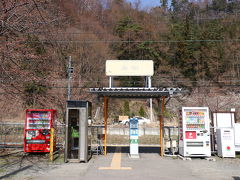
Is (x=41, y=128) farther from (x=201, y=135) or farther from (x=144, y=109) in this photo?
(x=144, y=109)

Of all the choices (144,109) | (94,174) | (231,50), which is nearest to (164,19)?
(231,50)

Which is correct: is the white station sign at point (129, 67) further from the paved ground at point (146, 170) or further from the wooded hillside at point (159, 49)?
the wooded hillside at point (159, 49)

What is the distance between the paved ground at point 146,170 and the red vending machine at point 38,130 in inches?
90.6

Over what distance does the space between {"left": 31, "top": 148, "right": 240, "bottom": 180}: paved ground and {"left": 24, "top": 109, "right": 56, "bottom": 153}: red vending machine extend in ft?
7.55

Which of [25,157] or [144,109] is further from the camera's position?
[144,109]

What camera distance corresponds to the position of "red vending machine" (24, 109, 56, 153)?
1041cm

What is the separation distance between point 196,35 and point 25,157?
37909 millimetres

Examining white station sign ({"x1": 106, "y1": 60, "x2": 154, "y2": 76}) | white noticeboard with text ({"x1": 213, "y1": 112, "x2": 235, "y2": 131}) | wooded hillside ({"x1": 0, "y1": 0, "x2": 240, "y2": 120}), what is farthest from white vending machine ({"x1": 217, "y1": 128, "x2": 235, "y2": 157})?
wooded hillside ({"x1": 0, "y1": 0, "x2": 240, "y2": 120})

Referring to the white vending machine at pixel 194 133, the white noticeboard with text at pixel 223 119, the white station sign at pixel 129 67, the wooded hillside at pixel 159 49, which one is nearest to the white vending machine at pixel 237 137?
the white noticeboard with text at pixel 223 119

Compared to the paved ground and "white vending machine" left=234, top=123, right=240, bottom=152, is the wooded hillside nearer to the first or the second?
the paved ground

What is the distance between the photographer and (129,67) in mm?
11234

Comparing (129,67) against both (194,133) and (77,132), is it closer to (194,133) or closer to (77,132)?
(77,132)

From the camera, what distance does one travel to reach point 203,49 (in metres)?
36.9

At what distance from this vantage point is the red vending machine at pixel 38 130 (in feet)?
34.2
